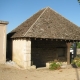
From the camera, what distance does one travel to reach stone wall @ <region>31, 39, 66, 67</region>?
66.6ft

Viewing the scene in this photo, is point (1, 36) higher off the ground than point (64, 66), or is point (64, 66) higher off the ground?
point (1, 36)

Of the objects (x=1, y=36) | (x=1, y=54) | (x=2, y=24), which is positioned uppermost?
(x=2, y=24)

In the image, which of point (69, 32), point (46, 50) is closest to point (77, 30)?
point (69, 32)

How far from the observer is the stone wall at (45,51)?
20.3 metres

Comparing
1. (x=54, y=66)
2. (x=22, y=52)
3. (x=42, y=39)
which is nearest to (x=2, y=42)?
(x=22, y=52)

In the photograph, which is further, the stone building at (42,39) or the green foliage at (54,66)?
the green foliage at (54,66)

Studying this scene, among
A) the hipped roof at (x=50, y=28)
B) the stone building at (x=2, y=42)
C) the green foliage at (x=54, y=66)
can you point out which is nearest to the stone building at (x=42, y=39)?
the hipped roof at (x=50, y=28)

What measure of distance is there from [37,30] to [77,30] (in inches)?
221

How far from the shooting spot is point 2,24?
18.2 m

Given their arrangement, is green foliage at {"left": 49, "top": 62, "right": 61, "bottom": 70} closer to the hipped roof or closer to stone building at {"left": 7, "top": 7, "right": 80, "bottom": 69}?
stone building at {"left": 7, "top": 7, "right": 80, "bottom": 69}

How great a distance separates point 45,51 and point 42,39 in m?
2.95

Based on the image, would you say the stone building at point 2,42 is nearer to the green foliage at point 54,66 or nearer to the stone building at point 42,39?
the stone building at point 42,39

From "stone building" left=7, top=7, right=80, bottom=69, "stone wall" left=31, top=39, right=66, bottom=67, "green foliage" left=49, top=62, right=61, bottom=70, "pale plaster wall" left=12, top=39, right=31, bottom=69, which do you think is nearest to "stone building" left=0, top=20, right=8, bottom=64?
"stone building" left=7, top=7, right=80, bottom=69

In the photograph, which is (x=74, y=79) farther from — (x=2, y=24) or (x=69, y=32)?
(x=2, y=24)
